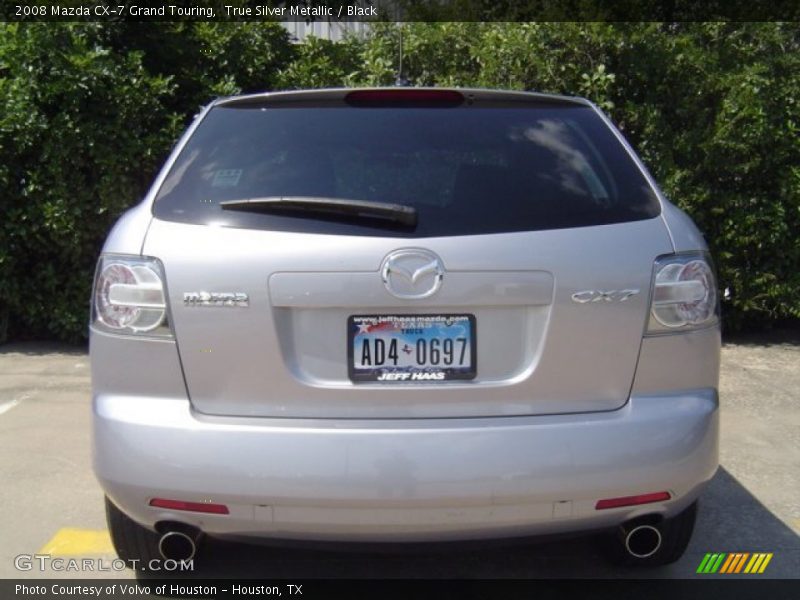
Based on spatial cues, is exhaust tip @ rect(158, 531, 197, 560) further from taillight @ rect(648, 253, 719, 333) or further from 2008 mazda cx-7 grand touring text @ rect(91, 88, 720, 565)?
taillight @ rect(648, 253, 719, 333)

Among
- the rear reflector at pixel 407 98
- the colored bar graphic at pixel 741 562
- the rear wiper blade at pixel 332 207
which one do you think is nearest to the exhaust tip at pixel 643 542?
the colored bar graphic at pixel 741 562

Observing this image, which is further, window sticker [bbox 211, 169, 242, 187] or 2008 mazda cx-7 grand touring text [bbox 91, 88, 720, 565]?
window sticker [bbox 211, 169, 242, 187]

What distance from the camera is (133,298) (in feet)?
9.18

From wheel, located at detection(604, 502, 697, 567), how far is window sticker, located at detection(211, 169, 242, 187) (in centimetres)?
167

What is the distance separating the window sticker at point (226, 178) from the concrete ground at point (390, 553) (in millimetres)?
1225

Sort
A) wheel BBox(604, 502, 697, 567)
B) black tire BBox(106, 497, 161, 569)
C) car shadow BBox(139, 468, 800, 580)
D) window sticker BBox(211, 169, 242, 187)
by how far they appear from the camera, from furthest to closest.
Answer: car shadow BBox(139, 468, 800, 580)
black tire BBox(106, 497, 161, 569)
wheel BBox(604, 502, 697, 567)
window sticker BBox(211, 169, 242, 187)

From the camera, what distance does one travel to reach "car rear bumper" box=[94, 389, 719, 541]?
2625 millimetres

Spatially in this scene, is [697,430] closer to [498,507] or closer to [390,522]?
[498,507]

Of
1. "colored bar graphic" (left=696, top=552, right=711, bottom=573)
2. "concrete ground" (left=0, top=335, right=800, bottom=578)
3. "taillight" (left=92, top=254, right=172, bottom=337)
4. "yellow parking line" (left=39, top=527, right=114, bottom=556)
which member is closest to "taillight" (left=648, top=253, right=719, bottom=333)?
"concrete ground" (left=0, top=335, right=800, bottom=578)

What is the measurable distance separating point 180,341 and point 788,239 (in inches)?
206

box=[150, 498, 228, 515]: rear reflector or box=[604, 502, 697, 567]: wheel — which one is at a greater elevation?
box=[150, 498, 228, 515]: rear reflector

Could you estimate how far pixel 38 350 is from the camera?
6820 millimetres

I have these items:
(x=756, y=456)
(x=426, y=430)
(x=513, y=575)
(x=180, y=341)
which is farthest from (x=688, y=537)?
(x=180, y=341)

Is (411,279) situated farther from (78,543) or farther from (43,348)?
(43,348)
